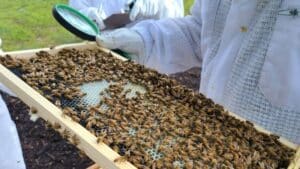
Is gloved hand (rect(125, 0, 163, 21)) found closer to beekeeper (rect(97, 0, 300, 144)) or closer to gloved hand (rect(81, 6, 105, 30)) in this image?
gloved hand (rect(81, 6, 105, 30))

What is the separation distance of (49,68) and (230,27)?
117cm

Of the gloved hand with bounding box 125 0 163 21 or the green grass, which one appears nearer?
the gloved hand with bounding box 125 0 163 21

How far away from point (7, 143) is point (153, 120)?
0.78m

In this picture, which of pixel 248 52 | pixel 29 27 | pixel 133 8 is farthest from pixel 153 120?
pixel 29 27

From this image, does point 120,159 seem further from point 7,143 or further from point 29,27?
point 29,27

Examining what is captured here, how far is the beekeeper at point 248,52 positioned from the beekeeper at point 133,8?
2451 millimetres

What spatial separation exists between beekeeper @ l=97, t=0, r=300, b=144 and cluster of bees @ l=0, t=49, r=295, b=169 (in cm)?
26

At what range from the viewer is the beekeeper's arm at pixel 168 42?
3092 millimetres

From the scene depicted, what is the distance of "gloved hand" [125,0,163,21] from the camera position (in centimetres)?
557

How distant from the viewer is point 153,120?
2.24 metres

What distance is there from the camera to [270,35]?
2494 millimetres

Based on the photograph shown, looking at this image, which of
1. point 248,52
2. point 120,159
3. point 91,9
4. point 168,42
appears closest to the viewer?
point 120,159

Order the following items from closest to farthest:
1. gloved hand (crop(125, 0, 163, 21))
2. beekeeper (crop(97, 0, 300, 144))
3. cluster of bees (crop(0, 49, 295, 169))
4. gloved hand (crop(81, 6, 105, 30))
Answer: cluster of bees (crop(0, 49, 295, 169)) → beekeeper (crop(97, 0, 300, 144)) → gloved hand (crop(81, 6, 105, 30)) → gloved hand (crop(125, 0, 163, 21))

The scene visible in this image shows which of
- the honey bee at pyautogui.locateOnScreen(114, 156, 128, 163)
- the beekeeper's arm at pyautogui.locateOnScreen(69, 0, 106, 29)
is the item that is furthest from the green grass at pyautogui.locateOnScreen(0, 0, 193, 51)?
the honey bee at pyautogui.locateOnScreen(114, 156, 128, 163)
